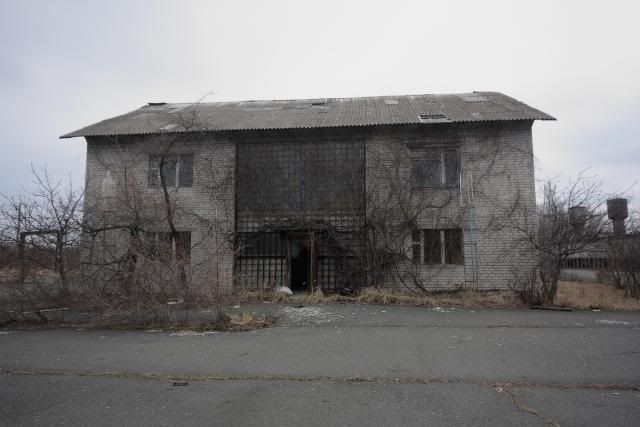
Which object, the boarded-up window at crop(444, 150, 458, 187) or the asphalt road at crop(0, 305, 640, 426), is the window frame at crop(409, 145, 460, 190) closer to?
the boarded-up window at crop(444, 150, 458, 187)

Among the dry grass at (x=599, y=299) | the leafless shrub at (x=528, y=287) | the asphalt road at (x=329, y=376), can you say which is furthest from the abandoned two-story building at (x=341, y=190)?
the asphalt road at (x=329, y=376)

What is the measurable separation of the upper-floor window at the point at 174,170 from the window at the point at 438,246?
7.73 m

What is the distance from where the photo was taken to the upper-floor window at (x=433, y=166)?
1335 centimetres

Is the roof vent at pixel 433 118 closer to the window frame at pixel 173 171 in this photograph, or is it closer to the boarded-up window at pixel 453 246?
the boarded-up window at pixel 453 246

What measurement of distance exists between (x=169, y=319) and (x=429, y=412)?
5.90m

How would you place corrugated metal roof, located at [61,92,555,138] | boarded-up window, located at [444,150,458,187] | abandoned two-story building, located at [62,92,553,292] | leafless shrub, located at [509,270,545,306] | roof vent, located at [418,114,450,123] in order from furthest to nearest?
corrugated metal roof, located at [61,92,555,138]
boarded-up window, located at [444,150,458,187]
roof vent, located at [418,114,450,123]
abandoned two-story building, located at [62,92,553,292]
leafless shrub, located at [509,270,545,306]

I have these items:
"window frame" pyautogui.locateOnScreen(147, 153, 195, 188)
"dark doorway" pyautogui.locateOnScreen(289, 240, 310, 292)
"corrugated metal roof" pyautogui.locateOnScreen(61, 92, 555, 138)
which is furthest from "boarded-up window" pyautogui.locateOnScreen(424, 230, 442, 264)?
"window frame" pyautogui.locateOnScreen(147, 153, 195, 188)

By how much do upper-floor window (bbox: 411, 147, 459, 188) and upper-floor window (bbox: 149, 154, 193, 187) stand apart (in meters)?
7.40

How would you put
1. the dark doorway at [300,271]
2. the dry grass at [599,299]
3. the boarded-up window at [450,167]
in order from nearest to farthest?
the dry grass at [599,299], the boarded-up window at [450,167], the dark doorway at [300,271]

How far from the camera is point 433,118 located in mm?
13578

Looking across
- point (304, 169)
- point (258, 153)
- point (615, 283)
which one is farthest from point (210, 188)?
point (615, 283)

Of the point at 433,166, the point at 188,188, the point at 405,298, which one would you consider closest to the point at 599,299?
the point at 405,298

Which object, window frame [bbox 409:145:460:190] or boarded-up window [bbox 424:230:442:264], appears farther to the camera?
window frame [bbox 409:145:460:190]

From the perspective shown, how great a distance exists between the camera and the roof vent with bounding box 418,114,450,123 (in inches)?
517
